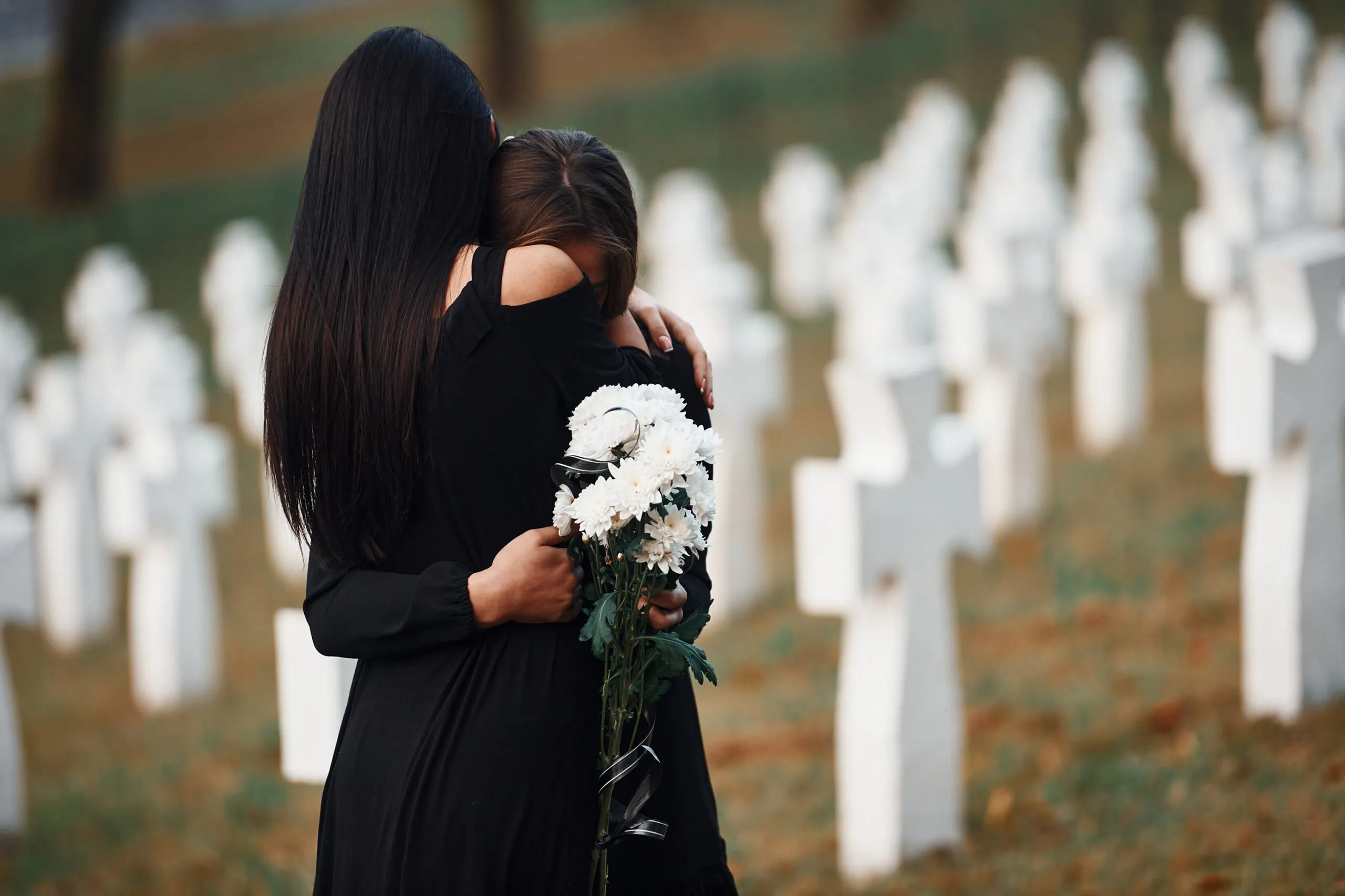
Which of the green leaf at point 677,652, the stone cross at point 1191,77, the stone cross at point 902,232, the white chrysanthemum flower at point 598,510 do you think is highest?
the stone cross at point 1191,77

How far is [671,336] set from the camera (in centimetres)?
275

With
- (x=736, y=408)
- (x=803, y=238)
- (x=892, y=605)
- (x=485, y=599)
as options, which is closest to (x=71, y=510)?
(x=736, y=408)

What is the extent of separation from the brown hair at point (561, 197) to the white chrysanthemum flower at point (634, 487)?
14.2 inches

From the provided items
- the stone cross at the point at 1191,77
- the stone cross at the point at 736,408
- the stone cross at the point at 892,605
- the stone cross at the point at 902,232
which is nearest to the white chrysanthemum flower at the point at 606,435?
the stone cross at the point at 892,605

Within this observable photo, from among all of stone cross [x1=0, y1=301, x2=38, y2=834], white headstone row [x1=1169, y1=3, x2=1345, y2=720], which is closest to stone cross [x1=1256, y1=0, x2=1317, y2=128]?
white headstone row [x1=1169, y1=3, x2=1345, y2=720]

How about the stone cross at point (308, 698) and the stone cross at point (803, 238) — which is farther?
the stone cross at point (803, 238)

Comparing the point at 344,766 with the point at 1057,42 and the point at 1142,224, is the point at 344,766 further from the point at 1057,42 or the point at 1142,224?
the point at 1057,42

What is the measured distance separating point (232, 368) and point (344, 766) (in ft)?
32.3

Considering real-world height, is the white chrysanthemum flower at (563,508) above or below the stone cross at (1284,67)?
below

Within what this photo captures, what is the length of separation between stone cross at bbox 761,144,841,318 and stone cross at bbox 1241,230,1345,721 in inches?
325

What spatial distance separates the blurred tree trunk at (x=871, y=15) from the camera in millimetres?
21984

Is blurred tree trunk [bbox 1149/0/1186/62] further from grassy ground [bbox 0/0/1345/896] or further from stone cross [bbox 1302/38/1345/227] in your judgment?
grassy ground [bbox 0/0/1345/896]

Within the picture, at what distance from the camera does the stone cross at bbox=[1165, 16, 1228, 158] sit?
1542 centimetres

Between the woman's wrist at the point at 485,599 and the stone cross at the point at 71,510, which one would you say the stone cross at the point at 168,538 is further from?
the woman's wrist at the point at 485,599
